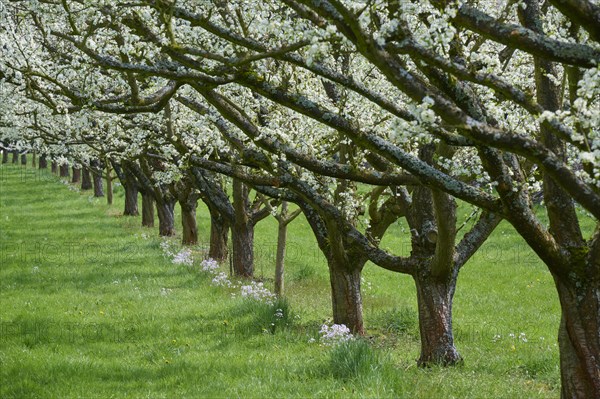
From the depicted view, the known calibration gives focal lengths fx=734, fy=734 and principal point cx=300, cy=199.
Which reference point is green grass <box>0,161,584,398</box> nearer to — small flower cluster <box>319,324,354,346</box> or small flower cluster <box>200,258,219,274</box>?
small flower cluster <box>319,324,354,346</box>

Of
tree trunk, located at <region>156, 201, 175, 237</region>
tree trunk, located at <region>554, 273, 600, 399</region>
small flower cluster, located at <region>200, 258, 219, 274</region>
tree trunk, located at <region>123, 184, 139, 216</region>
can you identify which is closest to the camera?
tree trunk, located at <region>554, 273, 600, 399</region>

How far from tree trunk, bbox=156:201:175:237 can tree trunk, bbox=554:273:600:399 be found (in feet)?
78.9

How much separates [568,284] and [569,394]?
1434mm

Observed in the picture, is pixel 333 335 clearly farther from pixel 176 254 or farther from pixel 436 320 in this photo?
pixel 176 254

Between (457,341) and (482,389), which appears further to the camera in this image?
(457,341)

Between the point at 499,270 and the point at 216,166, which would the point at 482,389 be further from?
the point at 499,270

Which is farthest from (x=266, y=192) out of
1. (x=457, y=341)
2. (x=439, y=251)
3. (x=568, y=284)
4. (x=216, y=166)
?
(x=568, y=284)

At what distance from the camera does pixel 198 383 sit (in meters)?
10.1

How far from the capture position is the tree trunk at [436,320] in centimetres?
1232

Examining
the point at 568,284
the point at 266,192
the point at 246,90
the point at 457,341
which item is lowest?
the point at 457,341

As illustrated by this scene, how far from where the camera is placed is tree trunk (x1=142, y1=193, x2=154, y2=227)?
34.4 meters

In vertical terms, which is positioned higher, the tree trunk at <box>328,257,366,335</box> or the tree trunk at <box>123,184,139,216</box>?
the tree trunk at <box>123,184,139,216</box>

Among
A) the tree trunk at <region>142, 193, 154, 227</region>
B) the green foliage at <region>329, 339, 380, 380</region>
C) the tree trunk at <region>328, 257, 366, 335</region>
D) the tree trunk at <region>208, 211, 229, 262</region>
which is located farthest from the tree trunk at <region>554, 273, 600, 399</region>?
the tree trunk at <region>142, 193, 154, 227</region>

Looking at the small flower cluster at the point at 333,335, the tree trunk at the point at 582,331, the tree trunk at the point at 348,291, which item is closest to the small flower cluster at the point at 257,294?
the tree trunk at the point at 348,291
